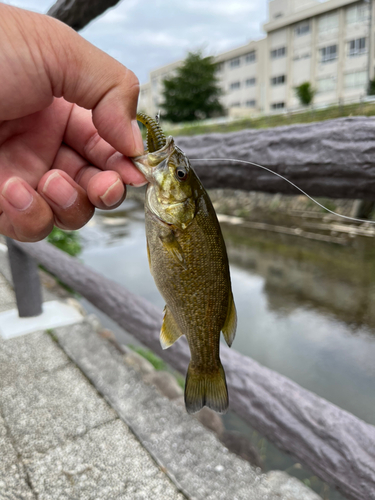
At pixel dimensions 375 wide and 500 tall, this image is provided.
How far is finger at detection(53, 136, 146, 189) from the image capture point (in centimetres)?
137

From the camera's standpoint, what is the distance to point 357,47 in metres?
24.1

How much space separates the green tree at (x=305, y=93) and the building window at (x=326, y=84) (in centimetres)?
181

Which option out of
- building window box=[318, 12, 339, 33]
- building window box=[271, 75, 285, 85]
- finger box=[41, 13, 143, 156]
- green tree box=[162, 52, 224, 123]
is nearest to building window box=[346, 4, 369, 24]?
building window box=[318, 12, 339, 33]

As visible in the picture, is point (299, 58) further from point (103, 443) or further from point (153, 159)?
point (153, 159)

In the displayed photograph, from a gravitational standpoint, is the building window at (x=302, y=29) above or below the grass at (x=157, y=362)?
above

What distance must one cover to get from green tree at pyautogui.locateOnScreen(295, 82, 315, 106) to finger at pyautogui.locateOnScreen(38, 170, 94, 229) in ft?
84.9

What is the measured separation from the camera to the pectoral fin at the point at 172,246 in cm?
99

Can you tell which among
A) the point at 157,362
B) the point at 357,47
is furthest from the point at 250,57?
the point at 157,362

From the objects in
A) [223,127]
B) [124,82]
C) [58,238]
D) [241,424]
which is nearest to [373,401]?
[241,424]

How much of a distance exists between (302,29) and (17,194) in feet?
106

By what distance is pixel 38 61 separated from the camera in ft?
3.30

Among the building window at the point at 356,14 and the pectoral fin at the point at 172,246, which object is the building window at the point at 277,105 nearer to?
the building window at the point at 356,14

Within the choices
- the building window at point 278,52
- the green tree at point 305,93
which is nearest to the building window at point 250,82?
the building window at point 278,52

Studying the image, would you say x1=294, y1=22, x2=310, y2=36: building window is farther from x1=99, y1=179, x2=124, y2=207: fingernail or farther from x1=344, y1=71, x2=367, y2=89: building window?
x1=99, y1=179, x2=124, y2=207: fingernail
